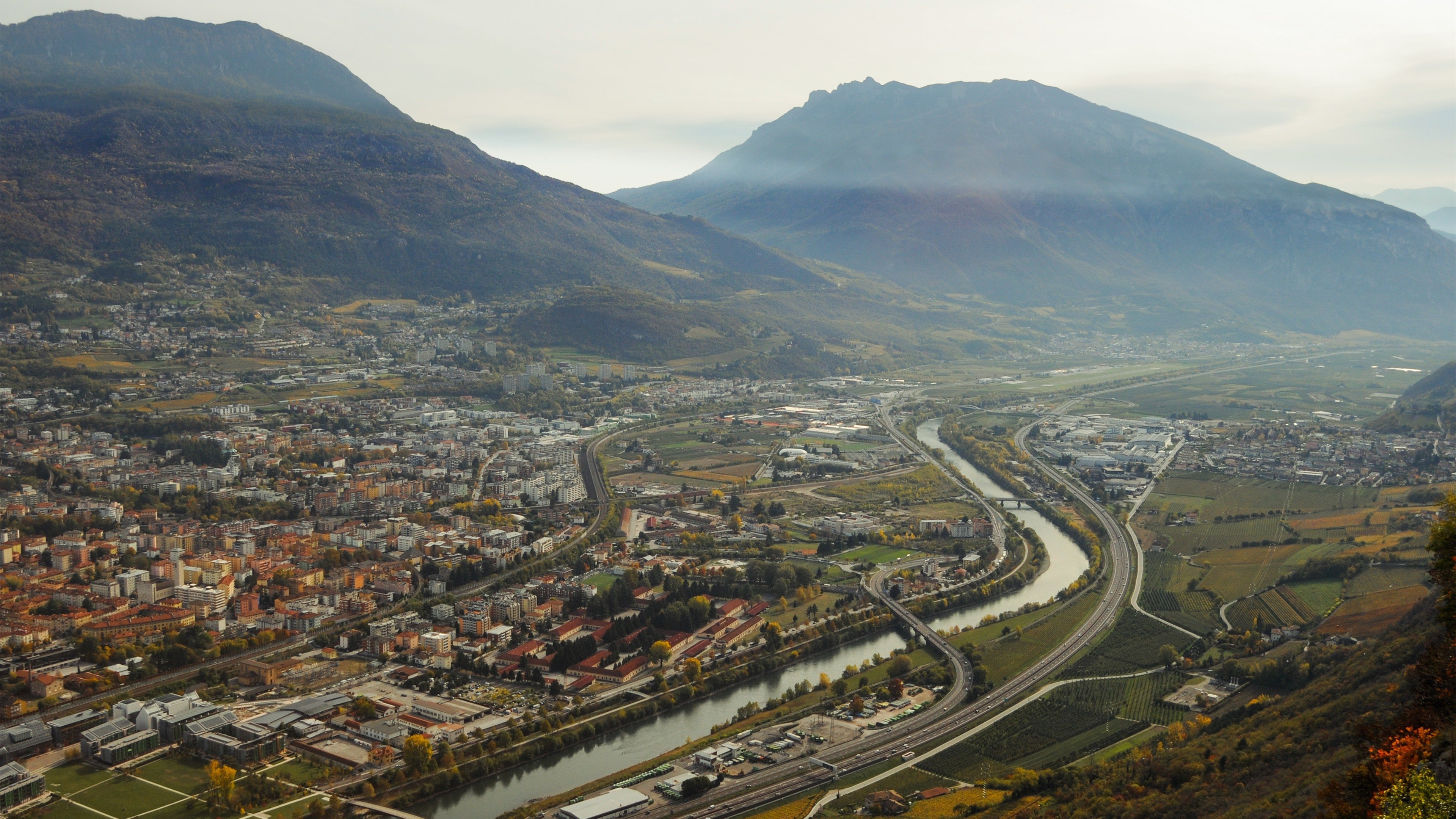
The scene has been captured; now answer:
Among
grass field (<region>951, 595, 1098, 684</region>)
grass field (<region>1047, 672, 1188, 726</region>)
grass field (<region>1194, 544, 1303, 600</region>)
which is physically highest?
grass field (<region>1194, 544, 1303, 600</region>)

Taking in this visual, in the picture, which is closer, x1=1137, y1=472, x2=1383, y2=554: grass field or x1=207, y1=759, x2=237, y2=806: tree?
x1=207, y1=759, x2=237, y2=806: tree

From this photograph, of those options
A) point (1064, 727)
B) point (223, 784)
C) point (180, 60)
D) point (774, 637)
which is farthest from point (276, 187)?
point (1064, 727)

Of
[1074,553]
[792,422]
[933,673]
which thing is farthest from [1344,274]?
[933,673]

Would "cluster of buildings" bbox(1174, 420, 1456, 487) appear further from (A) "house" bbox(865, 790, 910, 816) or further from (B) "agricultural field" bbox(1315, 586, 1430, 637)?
(A) "house" bbox(865, 790, 910, 816)

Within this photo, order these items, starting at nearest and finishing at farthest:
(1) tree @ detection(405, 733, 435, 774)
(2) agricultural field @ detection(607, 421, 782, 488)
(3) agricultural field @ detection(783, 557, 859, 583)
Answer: (1) tree @ detection(405, 733, 435, 774)
(3) agricultural field @ detection(783, 557, 859, 583)
(2) agricultural field @ detection(607, 421, 782, 488)

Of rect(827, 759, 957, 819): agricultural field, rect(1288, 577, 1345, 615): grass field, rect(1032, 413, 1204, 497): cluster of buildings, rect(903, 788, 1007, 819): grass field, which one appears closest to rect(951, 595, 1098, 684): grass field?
rect(827, 759, 957, 819): agricultural field

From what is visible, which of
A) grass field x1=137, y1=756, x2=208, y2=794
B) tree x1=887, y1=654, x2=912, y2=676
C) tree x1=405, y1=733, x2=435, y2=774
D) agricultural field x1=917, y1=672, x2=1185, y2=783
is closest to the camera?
grass field x1=137, y1=756, x2=208, y2=794

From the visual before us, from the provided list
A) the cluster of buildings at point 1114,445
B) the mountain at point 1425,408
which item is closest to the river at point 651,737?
the cluster of buildings at point 1114,445

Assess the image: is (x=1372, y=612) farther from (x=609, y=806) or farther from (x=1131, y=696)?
(x=609, y=806)
